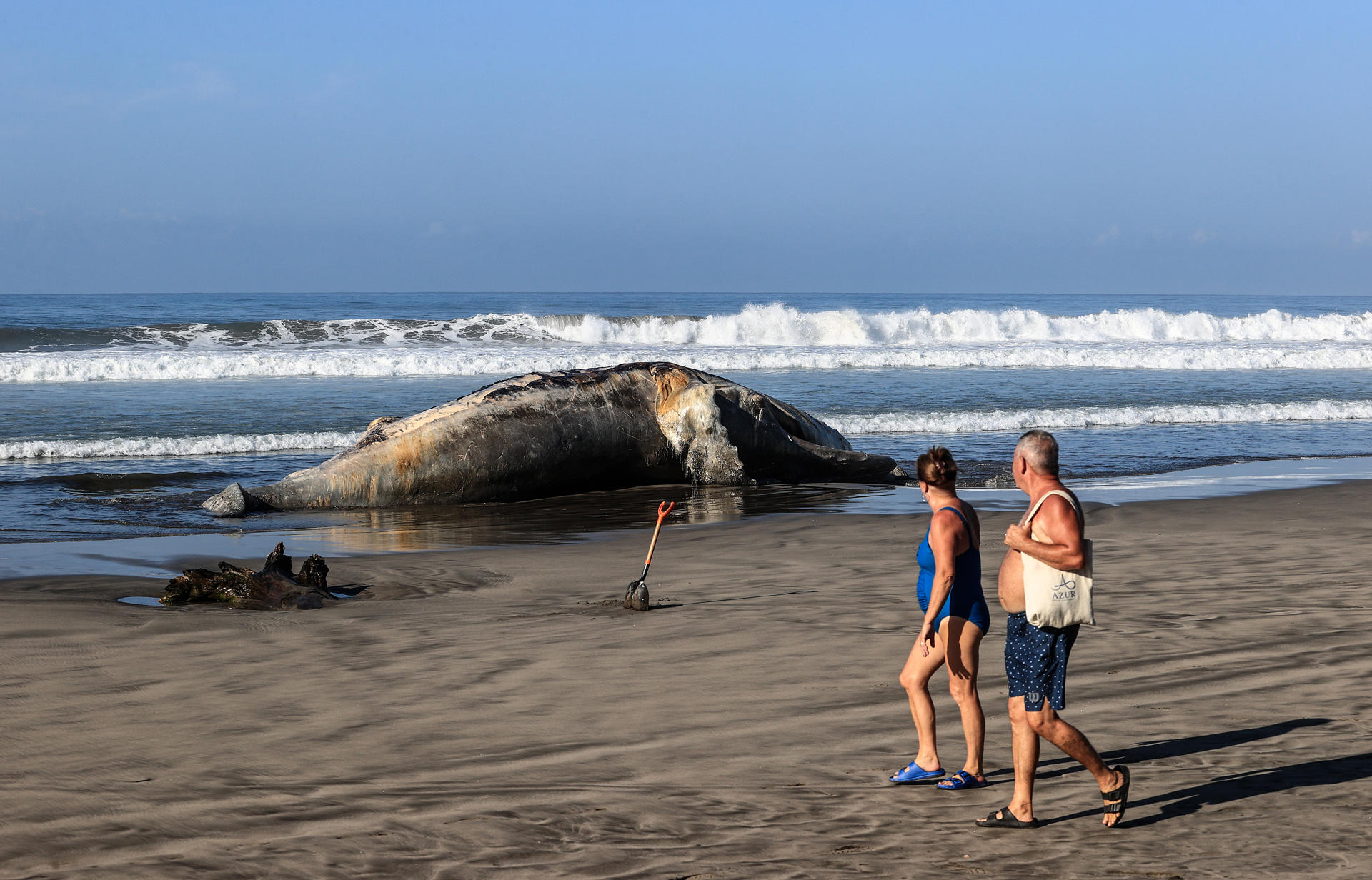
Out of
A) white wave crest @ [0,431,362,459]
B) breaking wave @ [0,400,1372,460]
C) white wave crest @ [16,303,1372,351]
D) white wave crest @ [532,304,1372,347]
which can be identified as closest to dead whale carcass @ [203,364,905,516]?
breaking wave @ [0,400,1372,460]

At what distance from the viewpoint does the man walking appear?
12.9 feet

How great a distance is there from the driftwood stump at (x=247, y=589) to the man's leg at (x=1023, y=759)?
15.7 feet

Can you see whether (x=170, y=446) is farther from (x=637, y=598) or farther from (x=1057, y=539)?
(x=1057, y=539)

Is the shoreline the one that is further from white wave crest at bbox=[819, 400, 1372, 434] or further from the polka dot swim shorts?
the polka dot swim shorts

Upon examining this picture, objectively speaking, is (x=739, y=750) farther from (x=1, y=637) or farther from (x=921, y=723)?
(x=1, y=637)

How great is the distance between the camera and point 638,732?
496cm

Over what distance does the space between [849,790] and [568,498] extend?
319 inches

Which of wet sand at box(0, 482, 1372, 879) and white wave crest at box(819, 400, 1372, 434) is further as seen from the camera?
white wave crest at box(819, 400, 1372, 434)

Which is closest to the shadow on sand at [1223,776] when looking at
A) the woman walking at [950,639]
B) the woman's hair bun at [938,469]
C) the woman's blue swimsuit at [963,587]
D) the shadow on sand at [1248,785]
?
the shadow on sand at [1248,785]

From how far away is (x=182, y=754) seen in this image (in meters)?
4.61

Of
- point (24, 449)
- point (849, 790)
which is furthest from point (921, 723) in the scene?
point (24, 449)

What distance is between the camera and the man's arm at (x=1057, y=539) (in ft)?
12.8

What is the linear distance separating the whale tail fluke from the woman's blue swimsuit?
26.4 feet

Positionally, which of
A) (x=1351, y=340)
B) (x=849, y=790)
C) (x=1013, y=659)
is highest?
(x=1351, y=340)
